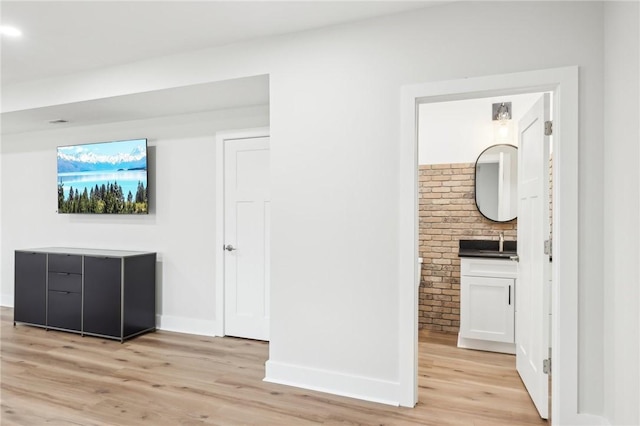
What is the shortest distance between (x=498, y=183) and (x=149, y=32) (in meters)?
3.44

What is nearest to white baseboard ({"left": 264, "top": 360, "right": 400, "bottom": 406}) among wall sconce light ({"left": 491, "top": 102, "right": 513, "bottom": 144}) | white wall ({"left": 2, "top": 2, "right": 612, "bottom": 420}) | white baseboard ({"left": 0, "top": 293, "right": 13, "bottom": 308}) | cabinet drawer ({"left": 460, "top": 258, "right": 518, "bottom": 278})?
white wall ({"left": 2, "top": 2, "right": 612, "bottom": 420})

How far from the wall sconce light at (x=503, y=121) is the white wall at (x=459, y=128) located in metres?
0.04

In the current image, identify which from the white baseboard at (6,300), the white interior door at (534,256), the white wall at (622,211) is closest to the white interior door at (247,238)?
the white interior door at (534,256)

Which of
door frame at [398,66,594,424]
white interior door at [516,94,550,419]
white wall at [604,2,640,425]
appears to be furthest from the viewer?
white interior door at [516,94,550,419]

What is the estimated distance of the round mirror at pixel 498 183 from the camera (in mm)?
4137

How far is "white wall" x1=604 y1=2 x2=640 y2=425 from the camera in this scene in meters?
1.88

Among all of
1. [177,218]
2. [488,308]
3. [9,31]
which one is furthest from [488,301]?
[9,31]

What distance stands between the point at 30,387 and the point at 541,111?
3.86m

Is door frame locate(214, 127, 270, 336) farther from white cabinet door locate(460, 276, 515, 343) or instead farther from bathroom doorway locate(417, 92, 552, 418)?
white cabinet door locate(460, 276, 515, 343)

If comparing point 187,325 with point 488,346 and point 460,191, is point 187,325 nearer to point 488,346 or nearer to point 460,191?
point 488,346

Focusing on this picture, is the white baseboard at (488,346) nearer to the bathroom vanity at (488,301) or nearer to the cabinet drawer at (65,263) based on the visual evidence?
the bathroom vanity at (488,301)

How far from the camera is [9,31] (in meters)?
2.92

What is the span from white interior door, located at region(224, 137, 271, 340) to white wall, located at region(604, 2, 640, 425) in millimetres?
2685

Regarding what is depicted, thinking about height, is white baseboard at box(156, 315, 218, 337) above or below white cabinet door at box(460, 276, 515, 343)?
below
